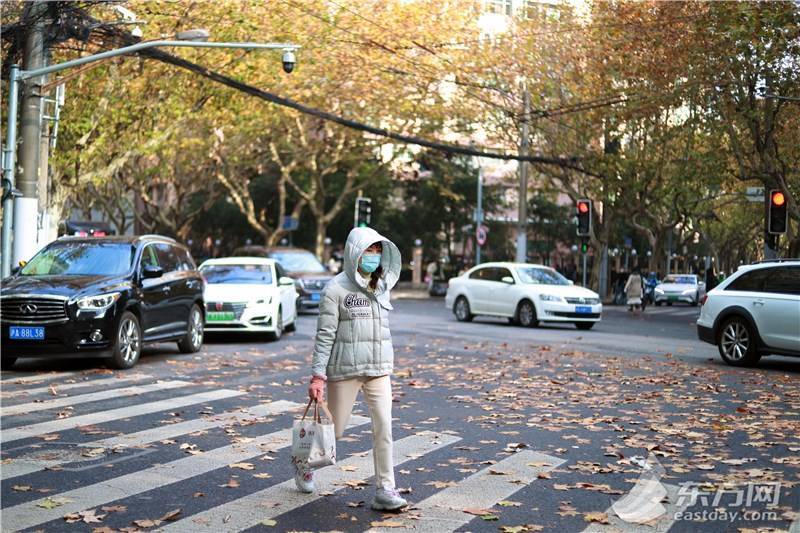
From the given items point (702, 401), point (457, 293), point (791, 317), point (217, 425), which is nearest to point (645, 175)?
point (457, 293)

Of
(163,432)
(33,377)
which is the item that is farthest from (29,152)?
(163,432)

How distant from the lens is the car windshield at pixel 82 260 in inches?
584

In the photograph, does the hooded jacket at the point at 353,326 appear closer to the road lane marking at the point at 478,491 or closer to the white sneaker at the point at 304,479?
the white sneaker at the point at 304,479

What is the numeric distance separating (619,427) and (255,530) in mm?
4672

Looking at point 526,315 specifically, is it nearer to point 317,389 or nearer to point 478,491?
point 478,491

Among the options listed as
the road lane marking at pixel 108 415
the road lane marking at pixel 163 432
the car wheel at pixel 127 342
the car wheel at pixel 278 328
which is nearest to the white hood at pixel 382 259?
the road lane marking at pixel 163 432

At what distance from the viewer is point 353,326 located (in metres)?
6.50

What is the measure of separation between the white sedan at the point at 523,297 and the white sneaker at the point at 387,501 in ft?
60.4

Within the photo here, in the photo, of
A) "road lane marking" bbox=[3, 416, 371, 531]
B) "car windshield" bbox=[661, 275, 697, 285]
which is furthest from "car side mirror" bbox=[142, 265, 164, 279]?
"car windshield" bbox=[661, 275, 697, 285]

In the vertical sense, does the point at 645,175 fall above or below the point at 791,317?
above

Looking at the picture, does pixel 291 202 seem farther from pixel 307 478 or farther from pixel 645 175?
pixel 307 478

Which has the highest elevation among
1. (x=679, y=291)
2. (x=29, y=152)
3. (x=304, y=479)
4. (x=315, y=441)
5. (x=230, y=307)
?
(x=29, y=152)

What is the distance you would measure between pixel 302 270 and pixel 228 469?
2363 cm

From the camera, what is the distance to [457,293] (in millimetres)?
27203
